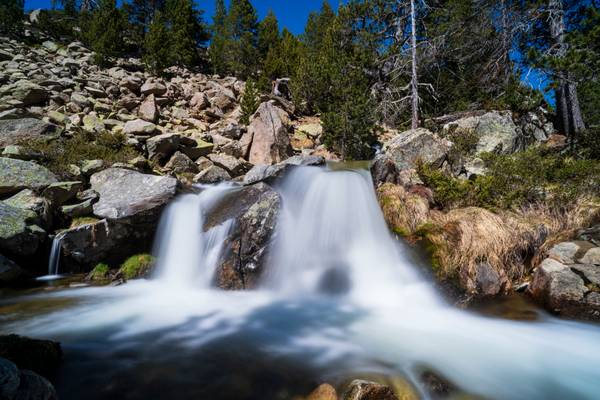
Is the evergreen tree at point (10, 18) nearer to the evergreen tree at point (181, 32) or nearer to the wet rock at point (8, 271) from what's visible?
the evergreen tree at point (181, 32)

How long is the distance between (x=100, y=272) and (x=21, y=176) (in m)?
3.34

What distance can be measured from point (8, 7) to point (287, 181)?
3257cm

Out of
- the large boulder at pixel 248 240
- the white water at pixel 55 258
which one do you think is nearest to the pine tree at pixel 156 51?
the white water at pixel 55 258

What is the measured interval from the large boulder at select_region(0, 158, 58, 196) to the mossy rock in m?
2.99

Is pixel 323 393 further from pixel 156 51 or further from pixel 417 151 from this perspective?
pixel 156 51

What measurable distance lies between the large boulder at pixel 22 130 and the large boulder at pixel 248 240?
7813mm

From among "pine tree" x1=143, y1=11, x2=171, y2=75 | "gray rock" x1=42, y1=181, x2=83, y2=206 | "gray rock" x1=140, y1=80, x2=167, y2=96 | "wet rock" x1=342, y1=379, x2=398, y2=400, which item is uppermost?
"pine tree" x1=143, y1=11, x2=171, y2=75

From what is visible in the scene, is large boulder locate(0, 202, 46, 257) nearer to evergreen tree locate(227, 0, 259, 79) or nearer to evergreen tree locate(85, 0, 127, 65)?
evergreen tree locate(85, 0, 127, 65)

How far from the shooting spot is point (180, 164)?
12.2m

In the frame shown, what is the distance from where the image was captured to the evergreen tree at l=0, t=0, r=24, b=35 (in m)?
25.0

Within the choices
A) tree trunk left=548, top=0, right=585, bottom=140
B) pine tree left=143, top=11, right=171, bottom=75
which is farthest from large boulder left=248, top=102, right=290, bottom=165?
pine tree left=143, top=11, right=171, bottom=75

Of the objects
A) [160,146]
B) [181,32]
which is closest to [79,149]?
[160,146]

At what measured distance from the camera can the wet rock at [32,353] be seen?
3398 millimetres

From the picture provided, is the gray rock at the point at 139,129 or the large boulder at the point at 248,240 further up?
the gray rock at the point at 139,129
